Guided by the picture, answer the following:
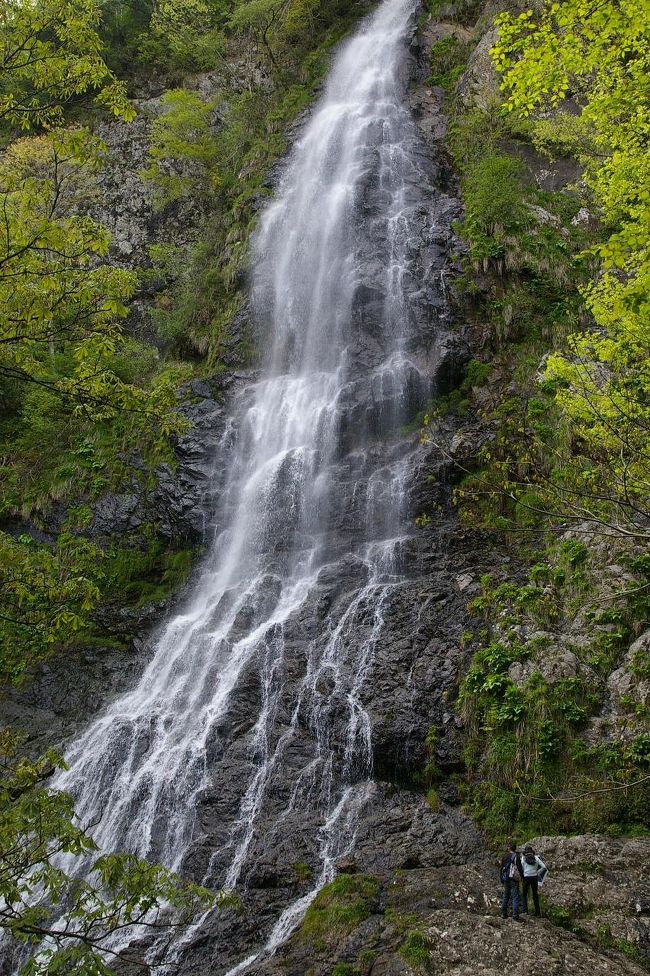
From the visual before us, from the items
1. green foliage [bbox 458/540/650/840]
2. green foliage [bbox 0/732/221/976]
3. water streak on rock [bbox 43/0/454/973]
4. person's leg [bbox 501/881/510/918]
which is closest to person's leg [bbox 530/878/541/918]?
person's leg [bbox 501/881/510/918]

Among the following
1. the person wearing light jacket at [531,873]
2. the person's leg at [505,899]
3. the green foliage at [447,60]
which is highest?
the green foliage at [447,60]

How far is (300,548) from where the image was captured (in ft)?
52.2

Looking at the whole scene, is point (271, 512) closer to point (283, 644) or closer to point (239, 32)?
point (283, 644)

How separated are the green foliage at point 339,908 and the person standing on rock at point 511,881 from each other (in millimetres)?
1686

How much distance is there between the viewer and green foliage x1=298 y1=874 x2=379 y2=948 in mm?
7454

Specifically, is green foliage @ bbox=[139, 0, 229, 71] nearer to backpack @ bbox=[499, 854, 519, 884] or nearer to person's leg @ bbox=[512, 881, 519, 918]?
backpack @ bbox=[499, 854, 519, 884]

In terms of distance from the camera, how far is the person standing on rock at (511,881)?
7.03 metres

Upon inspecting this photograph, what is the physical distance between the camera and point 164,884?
11.3 feet

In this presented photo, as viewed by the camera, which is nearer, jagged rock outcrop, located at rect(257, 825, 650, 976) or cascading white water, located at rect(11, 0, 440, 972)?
jagged rock outcrop, located at rect(257, 825, 650, 976)

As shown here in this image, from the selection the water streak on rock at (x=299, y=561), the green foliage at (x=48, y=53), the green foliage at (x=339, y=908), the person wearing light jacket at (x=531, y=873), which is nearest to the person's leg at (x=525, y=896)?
the person wearing light jacket at (x=531, y=873)

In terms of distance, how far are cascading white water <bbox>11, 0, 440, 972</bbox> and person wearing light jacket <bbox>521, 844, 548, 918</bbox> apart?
3.03 metres

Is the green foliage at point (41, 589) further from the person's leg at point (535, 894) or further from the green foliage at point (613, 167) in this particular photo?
the person's leg at point (535, 894)

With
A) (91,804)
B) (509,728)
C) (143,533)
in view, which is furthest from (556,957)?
(143,533)

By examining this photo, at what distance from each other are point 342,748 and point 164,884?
25.7 ft
